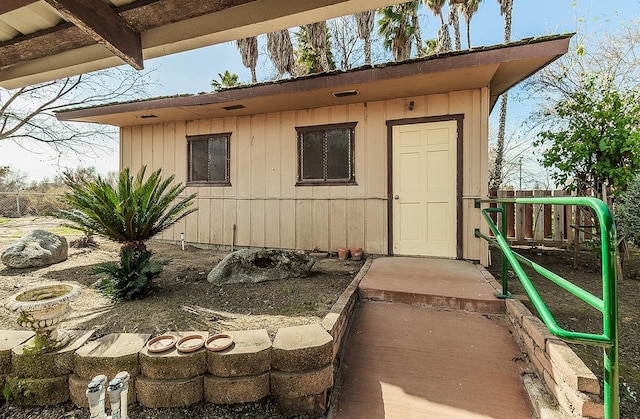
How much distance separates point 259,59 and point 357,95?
10871 mm

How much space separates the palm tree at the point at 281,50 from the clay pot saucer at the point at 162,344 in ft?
42.6

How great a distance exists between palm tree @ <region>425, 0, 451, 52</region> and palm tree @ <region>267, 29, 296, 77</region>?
569cm

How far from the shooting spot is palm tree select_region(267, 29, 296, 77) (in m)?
12.7

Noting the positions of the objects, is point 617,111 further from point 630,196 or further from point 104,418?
point 104,418

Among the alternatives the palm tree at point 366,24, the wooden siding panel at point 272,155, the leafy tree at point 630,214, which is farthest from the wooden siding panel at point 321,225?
the palm tree at point 366,24

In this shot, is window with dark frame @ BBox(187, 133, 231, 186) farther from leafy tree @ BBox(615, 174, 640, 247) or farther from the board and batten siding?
leafy tree @ BBox(615, 174, 640, 247)

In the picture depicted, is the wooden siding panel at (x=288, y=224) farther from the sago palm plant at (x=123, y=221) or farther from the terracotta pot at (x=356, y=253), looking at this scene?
the sago palm plant at (x=123, y=221)

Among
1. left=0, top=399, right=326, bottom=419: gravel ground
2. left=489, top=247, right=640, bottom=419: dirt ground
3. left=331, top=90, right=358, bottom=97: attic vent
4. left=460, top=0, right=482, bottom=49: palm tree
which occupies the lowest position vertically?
left=0, top=399, right=326, bottom=419: gravel ground

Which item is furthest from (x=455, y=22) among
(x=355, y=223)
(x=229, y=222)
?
(x=229, y=222)

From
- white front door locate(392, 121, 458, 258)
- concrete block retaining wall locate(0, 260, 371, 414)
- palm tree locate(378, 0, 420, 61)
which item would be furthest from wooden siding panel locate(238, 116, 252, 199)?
palm tree locate(378, 0, 420, 61)

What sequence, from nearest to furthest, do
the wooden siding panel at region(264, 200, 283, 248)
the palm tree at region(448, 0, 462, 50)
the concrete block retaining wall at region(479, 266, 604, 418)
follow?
the concrete block retaining wall at region(479, 266, 604, 418)
the wooden siding panel at region(264, 200, 283, 248)
the palm tree at region(448, 0, 462, 50)

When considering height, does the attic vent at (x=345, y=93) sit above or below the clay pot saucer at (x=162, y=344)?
above

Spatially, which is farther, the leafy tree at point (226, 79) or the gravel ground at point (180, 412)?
the leafy tree at point (226, 79)

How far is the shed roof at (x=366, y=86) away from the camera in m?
3.59
